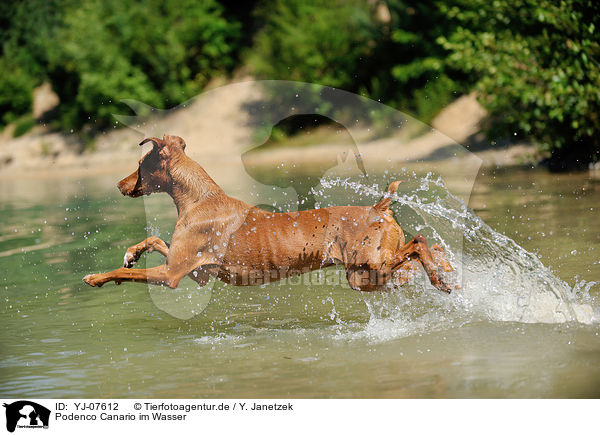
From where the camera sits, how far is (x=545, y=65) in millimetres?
13891

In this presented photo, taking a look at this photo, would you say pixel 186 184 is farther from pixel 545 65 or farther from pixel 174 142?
pixel 545 65

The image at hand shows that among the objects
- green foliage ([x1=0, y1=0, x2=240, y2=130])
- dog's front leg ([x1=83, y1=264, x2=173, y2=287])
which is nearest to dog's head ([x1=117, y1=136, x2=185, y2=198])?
dog's front leg ([x1=83, y1=264, x2=173, y2=287])

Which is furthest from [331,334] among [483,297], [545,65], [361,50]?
[361,50]

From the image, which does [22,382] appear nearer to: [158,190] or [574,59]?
[158,190]

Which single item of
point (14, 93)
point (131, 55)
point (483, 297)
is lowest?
point (14, 93)

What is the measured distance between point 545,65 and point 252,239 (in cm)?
977

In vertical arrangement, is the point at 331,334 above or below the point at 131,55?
above

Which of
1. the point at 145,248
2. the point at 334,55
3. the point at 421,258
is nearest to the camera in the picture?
the point at 421,258

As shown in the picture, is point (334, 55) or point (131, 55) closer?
point (334, 55)

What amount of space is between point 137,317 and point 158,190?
60.0 inches

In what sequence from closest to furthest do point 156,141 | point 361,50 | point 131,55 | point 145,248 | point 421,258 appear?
point 421,258 < point 156,141 < point 145,248 < point 361,50 < point 131,55

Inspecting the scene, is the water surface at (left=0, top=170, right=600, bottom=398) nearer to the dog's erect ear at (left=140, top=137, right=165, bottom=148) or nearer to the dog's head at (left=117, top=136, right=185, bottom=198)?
the dog's head at (left=117, top=136, right=185, bottom=198)

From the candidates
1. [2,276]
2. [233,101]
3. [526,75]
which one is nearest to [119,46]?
[233,101]
